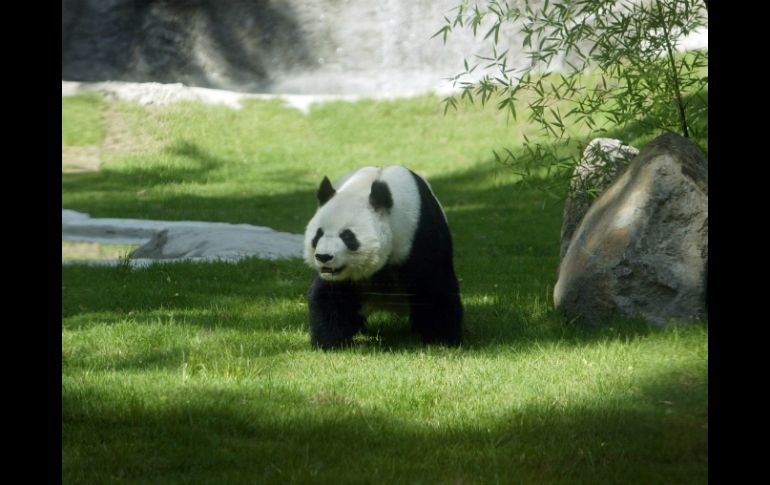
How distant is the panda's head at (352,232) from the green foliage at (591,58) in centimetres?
79

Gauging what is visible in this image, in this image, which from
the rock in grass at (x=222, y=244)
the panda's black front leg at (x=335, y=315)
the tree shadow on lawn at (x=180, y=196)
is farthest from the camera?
the rock in grass at (x=222, y=244)

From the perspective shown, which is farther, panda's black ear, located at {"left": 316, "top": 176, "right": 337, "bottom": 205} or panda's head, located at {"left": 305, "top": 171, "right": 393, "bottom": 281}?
panda's head, located at {"left": 305, "top": 171, "right": 393, "bottom": 281}

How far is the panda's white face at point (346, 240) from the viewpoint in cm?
475

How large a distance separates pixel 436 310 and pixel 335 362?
877mm

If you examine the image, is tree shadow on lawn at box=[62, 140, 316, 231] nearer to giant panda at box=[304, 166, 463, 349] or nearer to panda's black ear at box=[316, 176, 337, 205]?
panda's black ear at box=[316, 176, 337, 205]

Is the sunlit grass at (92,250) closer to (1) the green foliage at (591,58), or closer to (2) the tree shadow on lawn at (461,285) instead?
(2) the tree shadow on lawn at (461,285)

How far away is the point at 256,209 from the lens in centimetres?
402

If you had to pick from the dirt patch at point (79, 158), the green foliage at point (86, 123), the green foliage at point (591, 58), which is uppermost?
the green foliage at point (591, 58)

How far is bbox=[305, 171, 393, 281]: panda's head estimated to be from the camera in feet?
15.6

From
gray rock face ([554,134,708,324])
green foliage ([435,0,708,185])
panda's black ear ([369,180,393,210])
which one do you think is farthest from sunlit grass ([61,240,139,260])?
gray rock face ([554,134,708,324])

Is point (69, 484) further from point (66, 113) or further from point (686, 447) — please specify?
point (686, 447)

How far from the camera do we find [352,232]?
15.9ft

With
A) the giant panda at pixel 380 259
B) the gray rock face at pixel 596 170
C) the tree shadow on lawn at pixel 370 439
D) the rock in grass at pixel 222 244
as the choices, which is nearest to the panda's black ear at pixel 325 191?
the giant panda at pixel 380 259
